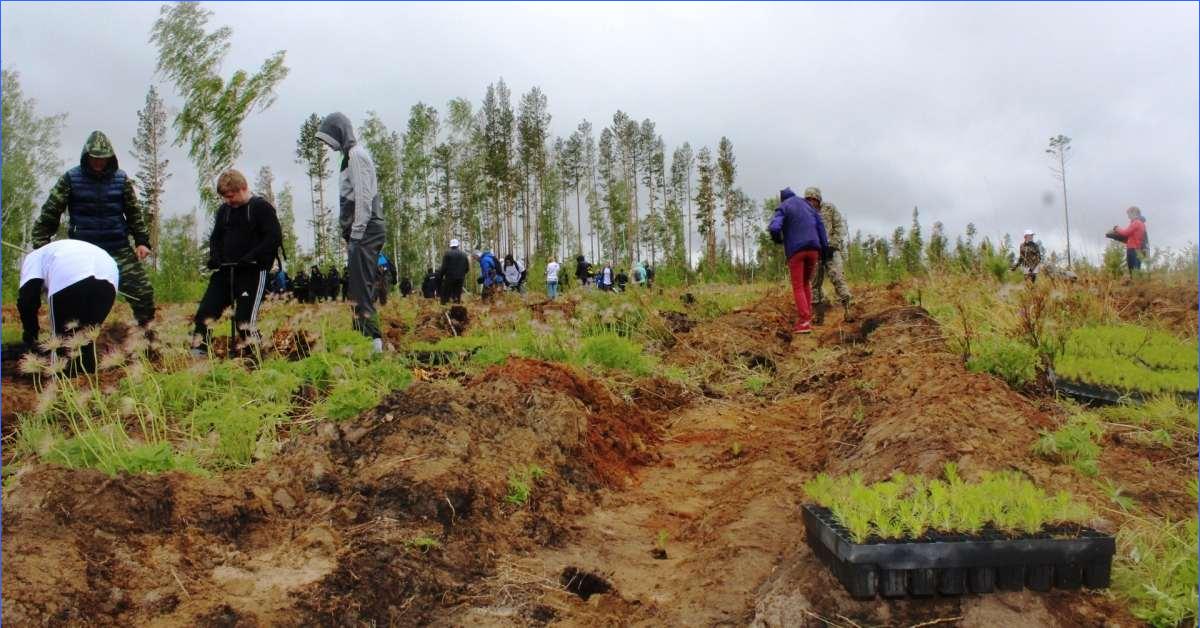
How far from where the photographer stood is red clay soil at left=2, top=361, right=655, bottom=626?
263 cm

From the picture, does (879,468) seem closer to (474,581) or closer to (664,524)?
(664,524)

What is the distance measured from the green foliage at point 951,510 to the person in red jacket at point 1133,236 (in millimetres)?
12648

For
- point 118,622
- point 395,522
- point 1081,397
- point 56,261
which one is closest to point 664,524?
point 395,522

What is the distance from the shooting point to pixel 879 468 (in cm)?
370

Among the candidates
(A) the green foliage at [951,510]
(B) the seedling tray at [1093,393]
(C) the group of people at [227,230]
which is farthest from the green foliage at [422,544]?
(B) the seedling tray at [1093,393]

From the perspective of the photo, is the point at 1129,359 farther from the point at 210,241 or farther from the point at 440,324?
the point at 440,324

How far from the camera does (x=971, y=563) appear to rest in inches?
92.8

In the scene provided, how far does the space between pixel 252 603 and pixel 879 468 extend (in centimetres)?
276

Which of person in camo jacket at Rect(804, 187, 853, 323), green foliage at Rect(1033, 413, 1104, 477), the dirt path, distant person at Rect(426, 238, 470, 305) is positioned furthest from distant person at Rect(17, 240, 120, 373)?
distant person at Rect(426, 238, 470, 305)

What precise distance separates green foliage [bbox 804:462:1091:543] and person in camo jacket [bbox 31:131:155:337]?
5.41m

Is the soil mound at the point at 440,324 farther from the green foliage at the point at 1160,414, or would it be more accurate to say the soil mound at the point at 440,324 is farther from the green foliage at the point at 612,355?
the green foliage at the point at 1160,414

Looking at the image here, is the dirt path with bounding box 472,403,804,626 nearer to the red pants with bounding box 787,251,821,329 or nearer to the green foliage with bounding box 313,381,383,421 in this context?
the green foliage with bounding box 313,381,383,421

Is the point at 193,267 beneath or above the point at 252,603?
above

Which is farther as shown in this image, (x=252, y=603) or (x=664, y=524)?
(x=664, y=524)
